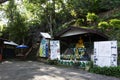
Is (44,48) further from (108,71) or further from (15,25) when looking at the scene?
(15,25)

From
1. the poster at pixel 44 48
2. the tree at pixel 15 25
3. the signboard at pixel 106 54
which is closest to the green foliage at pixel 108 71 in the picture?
the signboard at pixel 106 54

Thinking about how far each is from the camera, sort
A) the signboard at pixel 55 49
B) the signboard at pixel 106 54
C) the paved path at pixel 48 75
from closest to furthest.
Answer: the paved path at pixel 48 75, the signboard at pixel 106 54, the signboard at pixel 55 49

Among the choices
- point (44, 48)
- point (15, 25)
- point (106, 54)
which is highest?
point (15, 25)

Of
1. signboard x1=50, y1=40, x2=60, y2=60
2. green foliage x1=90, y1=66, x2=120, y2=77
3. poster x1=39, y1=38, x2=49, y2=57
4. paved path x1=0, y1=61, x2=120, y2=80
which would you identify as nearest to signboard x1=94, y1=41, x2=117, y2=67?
green foliage x1=90, y1=66, x2=120, y2=77

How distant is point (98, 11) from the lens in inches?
882

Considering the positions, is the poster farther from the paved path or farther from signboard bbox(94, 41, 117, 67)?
signboard bbox(94, 41, 117, 67)

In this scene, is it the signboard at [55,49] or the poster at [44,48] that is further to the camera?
the poster at [44,48]

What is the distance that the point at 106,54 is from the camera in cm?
1245

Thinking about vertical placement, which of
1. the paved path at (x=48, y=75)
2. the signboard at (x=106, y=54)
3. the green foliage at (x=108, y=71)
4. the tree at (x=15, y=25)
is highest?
the tree at (x=15, y=25)

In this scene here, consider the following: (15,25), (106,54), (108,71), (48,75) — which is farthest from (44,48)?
(15,25)

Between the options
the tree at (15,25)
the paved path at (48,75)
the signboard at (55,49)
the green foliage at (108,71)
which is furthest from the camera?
the tree at (15,25)

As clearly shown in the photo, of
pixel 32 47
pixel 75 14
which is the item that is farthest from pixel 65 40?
pixel 32 47

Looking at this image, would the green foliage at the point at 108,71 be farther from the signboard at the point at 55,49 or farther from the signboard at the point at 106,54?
the signboard at the point at 55,49

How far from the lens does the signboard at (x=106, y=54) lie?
477 inches
